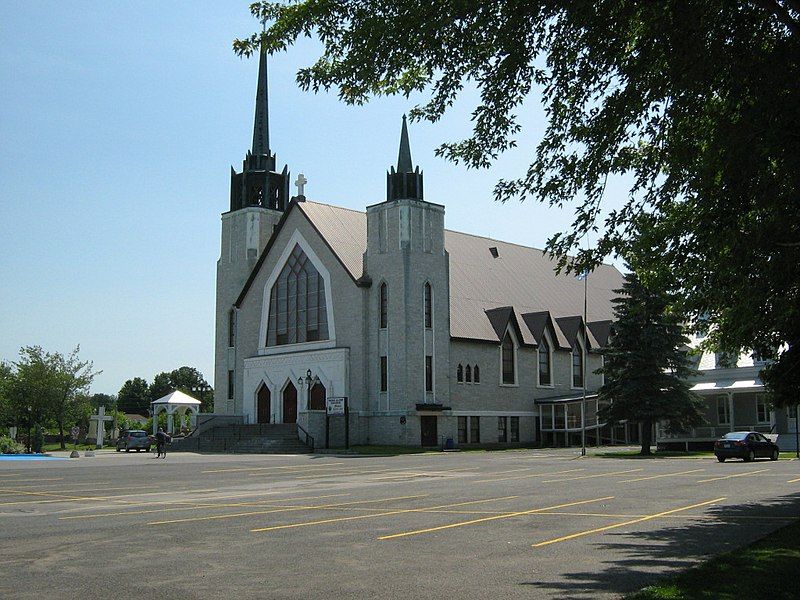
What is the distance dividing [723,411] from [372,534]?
51.7m

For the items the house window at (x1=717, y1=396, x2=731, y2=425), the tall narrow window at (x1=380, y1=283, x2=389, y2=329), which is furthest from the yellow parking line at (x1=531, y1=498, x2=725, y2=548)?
the house window at (x1=717, y1=396, x2=731, y2=425)

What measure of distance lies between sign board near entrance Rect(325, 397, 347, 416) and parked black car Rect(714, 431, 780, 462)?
22.9 meters

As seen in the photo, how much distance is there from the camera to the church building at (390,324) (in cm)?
5581

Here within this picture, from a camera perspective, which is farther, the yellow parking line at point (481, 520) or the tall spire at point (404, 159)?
the tall spire at point (404, 159)

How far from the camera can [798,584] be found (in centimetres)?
890

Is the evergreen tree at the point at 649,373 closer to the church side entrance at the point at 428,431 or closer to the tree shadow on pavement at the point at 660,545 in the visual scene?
the church side entrance at the point at 428,431

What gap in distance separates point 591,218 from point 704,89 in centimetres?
230

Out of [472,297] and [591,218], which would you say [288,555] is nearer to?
[591,218]

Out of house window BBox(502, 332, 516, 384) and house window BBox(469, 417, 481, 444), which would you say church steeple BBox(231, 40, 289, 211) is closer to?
house window BBox(502, 332, 516, 384)

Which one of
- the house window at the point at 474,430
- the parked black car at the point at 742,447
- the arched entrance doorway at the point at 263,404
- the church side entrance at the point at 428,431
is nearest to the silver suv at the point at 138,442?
the arched entrance doorway at the point at 263,404

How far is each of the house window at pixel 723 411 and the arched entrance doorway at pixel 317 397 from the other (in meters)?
26.7

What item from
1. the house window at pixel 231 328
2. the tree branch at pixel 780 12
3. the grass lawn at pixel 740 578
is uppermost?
the house window at pixel 231 328

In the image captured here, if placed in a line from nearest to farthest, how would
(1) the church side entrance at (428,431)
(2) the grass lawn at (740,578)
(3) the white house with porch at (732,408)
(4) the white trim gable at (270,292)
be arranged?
(2) the grass lawn at (740,578), (3) the white house with porch at (732,408), (1) the church side entrance at (428,431), (4) the white trim gable at (270,292)

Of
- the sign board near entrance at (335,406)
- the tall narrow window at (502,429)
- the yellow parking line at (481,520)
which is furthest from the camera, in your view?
the tall narrow window at (502,429)
